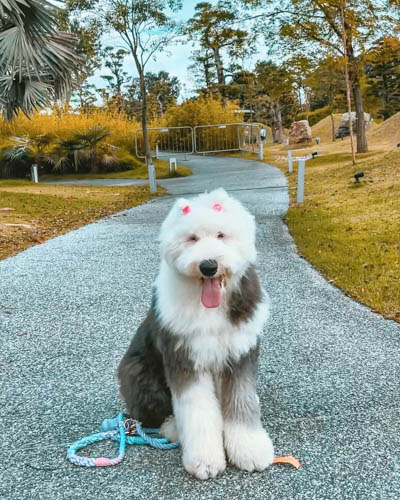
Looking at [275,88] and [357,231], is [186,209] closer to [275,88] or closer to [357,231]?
[357,231]

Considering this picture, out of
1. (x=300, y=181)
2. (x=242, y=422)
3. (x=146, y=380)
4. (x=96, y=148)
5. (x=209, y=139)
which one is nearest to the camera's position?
(x=242, y=422)

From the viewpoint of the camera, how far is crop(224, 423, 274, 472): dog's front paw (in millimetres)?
2502

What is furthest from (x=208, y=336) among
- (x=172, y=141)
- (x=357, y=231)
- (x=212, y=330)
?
(x=172, y=141)

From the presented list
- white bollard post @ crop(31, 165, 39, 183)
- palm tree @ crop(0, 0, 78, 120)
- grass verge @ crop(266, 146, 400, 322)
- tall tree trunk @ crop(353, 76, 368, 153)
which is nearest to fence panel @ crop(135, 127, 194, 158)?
white bollard post @ crop(31, 165, 39, 183)

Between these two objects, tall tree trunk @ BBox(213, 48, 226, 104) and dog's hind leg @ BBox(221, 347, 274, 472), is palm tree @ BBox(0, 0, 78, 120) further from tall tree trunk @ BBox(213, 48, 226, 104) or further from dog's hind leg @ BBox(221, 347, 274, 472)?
tall tree trunk @ BBox(213, 48, 226, 104)

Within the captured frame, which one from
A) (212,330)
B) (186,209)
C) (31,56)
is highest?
(31,56)

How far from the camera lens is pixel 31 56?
10.1 m

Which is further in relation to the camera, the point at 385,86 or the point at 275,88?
the point at 385,86

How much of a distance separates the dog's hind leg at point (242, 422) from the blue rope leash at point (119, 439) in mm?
375

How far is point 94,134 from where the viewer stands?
998 inches

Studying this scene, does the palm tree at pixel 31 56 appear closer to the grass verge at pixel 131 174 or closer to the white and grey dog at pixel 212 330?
the white and grey dog at pixel 212 330

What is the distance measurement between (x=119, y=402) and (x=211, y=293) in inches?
57.1

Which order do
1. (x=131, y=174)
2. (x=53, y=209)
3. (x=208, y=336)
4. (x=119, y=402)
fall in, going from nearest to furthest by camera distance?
(x=208, y=336)
(x=119, y=402)
(x=53, y=209)
(x=131, y=174)

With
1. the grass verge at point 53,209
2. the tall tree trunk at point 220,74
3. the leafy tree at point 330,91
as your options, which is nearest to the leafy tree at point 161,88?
the tall tree trunk at point 220,74
